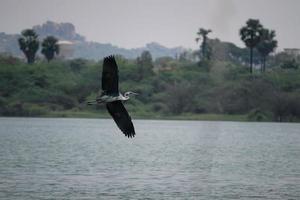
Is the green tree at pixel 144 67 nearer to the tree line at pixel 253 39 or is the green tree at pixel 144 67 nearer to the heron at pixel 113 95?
the tree line at pixel 253 39

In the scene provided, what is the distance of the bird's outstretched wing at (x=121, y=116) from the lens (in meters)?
24.7

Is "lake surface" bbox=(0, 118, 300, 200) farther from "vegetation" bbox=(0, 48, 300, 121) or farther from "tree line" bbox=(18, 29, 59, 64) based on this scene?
"tree line" bbox=(18, 29, 59, 64)

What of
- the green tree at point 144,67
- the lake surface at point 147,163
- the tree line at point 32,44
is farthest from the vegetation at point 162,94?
the lake surface at point 147,163

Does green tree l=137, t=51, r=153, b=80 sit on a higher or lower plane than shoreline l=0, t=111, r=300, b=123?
higher

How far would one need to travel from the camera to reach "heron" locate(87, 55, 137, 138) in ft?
76.7

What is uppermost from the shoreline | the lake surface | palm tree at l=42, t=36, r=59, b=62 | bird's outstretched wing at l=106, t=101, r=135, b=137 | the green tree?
palm tree at l=42, t=36, r=59, b=62

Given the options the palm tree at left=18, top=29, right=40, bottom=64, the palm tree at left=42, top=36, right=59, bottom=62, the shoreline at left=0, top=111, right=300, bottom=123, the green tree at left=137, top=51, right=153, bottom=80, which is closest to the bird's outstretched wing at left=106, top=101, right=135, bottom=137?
the shoreline at left=0, top=111, right=300, bottom=123

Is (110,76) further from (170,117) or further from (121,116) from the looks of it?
(170,117)

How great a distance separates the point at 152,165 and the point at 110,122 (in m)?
65.5

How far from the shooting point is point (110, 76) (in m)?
23.5

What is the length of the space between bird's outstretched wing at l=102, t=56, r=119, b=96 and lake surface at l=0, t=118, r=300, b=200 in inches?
503

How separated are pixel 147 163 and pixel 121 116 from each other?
29086mm

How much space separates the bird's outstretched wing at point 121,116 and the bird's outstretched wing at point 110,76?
1.01 metres

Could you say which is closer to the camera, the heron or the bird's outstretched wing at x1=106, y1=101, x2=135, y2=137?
the heron
